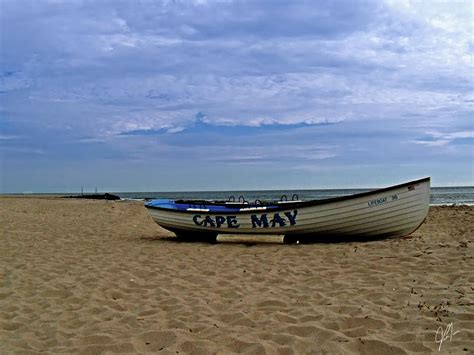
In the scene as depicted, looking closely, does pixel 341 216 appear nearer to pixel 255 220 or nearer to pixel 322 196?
pixel 255 220

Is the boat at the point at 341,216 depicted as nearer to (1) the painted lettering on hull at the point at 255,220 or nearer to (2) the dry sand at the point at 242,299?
(1) the painted lettering on hull at the point at 255,220

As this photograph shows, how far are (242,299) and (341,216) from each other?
4.21 metres

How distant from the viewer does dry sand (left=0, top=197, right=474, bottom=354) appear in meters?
3.51

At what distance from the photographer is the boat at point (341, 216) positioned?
8.24 metres

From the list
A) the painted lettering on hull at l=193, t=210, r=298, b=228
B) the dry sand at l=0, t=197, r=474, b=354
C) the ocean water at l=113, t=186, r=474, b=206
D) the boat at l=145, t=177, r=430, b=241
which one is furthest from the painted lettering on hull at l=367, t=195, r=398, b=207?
the ocean water at l=113, t=186, r=474, b=206

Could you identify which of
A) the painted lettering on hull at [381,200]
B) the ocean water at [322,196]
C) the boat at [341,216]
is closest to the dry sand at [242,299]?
the boat at [341,216]

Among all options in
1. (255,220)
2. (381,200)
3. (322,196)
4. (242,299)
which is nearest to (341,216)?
(381,200)

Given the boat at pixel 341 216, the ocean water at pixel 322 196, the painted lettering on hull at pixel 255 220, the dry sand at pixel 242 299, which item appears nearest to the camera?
the dry sand at pixel 242 299

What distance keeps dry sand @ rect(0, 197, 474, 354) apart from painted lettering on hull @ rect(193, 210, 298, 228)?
0.81 metres

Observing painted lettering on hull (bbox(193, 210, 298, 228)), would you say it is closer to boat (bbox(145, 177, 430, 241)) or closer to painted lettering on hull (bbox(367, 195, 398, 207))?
boat (bbox(145, 177, 430, 241))

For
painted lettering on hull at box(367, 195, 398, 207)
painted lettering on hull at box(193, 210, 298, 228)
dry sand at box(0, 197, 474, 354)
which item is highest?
painted lettering on hull at box(367, 195, 398, 207)

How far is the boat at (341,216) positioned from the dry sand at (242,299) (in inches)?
19.4

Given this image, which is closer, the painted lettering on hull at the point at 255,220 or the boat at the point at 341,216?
the boat at the point at 341,216

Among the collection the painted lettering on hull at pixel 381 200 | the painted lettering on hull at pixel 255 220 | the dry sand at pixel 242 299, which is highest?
the painted lettering on hull at pixel 381 200
